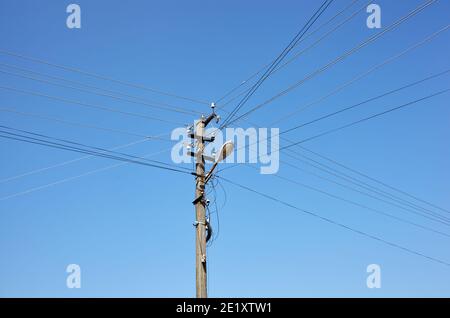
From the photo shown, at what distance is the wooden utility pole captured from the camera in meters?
12.0

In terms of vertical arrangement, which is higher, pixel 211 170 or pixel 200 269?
pixel 211 170

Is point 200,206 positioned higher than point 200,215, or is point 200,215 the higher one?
point 200,206

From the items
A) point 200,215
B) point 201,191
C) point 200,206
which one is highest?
point 201,191

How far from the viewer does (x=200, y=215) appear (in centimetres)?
1286

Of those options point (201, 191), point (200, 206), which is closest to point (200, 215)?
point (200, 206)

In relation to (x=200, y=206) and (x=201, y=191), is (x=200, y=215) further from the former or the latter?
(x=201, y=191)

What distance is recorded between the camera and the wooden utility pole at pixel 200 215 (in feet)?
39.4
